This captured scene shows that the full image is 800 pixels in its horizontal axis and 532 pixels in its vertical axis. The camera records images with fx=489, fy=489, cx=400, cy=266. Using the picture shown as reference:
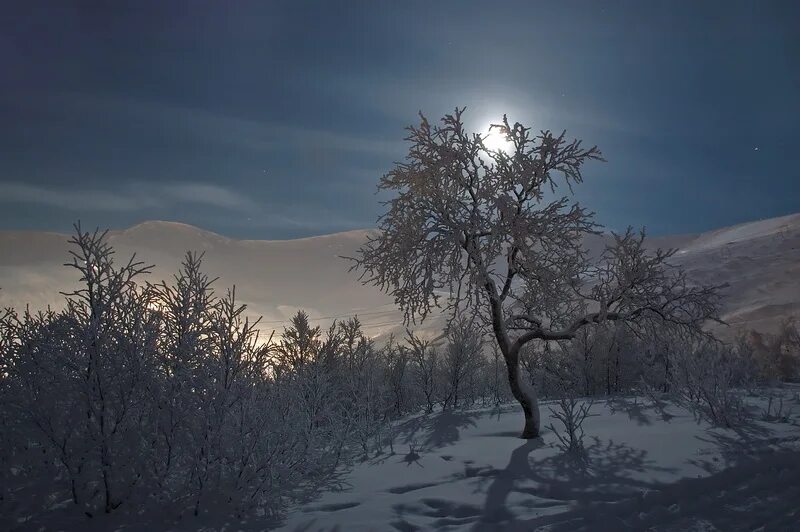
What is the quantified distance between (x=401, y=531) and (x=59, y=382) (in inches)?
149

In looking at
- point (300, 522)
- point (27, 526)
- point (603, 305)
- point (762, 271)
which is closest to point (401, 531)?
point (300, 522)

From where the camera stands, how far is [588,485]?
5582mm

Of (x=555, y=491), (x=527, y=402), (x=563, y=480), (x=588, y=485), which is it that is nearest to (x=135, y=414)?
(x=555, y=491)

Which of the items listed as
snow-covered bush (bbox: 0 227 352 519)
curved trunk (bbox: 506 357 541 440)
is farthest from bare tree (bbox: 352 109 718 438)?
snow-covered bush (bbox: 0 227 352 519)

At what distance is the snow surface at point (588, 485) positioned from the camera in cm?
460

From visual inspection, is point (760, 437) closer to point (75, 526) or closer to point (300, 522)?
point (300, 522)

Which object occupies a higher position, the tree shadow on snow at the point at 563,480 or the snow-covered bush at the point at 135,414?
the snow-covered bush at the point at 135,414

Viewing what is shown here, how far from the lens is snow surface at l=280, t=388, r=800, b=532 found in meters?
4.60

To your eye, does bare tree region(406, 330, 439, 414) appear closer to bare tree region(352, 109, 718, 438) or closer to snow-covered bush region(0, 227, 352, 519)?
bare tree region(352, 109, 718, 438)

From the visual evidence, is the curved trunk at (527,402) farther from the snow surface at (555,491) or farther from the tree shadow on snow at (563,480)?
the tree shadow on snow at (563,480)

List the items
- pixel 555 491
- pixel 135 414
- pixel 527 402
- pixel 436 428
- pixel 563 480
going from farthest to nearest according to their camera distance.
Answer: pixel 436 428 < pixel 527 402 < pixel 563 480 < pixel 555 491 < pixel 135 414

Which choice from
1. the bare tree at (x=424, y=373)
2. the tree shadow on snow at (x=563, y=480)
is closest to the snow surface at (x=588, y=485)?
the tree shadow on snow at (x=563, y=480)

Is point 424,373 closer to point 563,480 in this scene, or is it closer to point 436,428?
point 436,428

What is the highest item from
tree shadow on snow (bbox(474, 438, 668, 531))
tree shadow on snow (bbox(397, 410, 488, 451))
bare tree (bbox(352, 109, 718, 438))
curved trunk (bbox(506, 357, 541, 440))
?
bare tree (bbox(352, 109, 718, 438))
